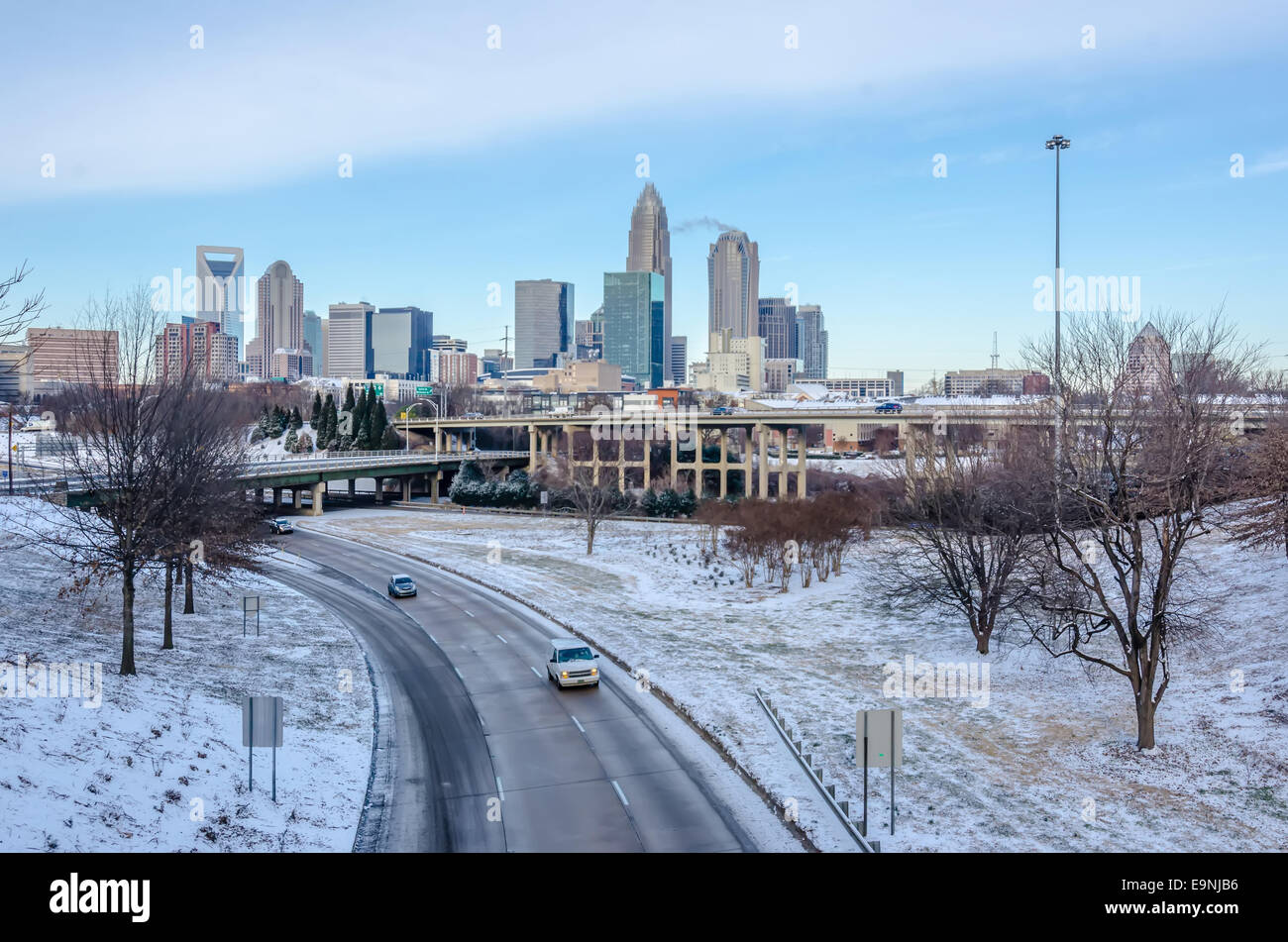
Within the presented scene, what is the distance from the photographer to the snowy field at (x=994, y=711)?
605 inches

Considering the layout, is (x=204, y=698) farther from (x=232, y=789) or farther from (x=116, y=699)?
(x=232, y=789)

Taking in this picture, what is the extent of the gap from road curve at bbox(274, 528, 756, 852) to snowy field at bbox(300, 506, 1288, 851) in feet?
6.17

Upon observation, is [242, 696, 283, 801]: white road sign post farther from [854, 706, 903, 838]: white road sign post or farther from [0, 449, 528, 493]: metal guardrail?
[0, 449, 528, 493]: metal guardrail

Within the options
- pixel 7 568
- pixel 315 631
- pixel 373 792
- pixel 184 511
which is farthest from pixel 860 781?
pixel 7 568

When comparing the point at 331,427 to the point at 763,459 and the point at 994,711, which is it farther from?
the point at 994,711

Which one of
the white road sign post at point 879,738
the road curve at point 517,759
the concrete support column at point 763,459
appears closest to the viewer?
the white road sign post at point 879,738

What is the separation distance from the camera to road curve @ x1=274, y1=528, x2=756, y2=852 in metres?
14.9

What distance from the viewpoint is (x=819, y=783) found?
16.5 m

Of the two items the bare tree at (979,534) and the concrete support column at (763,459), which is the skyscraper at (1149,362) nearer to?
the bare tree at (979,534)

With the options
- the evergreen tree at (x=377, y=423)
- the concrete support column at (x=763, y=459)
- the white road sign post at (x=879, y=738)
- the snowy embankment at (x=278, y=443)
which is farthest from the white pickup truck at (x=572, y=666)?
the snowy embankment at (x=278, y=443)

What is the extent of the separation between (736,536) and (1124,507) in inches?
1015

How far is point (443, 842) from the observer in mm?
14539

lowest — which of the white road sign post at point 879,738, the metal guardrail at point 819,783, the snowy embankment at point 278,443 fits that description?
the metal guardrail at point 819,783

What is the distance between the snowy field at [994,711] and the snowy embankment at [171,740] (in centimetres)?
846
